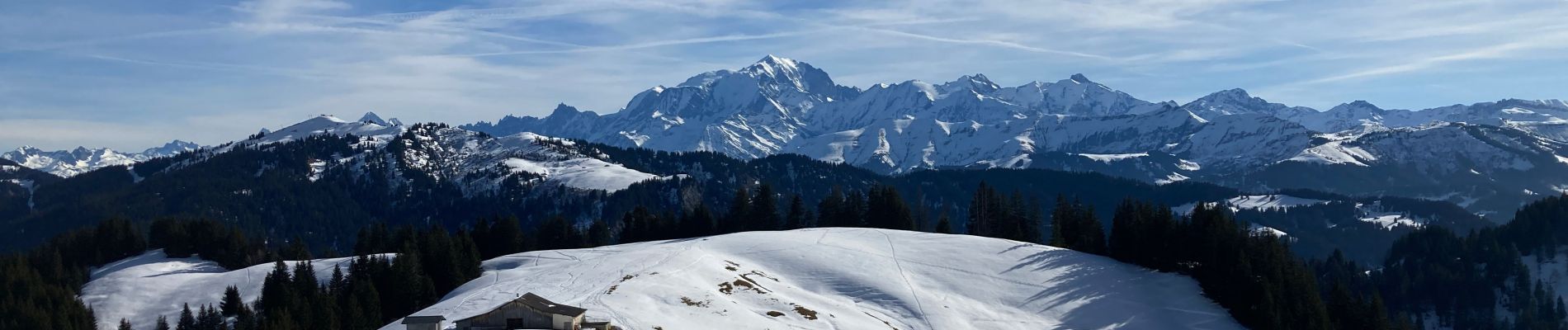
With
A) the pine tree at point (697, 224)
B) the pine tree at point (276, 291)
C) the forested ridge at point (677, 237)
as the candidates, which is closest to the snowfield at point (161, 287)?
the forested ridge at point (677, 237)

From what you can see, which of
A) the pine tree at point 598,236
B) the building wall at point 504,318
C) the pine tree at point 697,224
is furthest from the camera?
the pine tree at point 598,236

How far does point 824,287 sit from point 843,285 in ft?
5.54

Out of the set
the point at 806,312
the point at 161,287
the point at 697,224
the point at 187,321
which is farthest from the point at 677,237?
the point at 806,312

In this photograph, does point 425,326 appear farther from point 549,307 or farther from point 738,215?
point 738,215

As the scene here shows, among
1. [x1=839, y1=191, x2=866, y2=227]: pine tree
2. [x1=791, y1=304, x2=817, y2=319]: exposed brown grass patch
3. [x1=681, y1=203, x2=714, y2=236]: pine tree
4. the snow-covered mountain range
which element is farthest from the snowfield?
[x1=839, y1=191, x2=866, y2=227]: pine tree

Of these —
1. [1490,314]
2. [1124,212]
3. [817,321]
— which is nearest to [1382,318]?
[1124,212]

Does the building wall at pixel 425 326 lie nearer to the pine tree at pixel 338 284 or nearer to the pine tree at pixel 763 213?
the pine tree at pixel 338 284

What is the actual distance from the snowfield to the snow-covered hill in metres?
31.5

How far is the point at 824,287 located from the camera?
96.3 m

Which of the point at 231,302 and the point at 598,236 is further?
the point at 598,236

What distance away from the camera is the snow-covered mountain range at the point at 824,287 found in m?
81.7

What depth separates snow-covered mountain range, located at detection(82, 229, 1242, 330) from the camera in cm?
8169

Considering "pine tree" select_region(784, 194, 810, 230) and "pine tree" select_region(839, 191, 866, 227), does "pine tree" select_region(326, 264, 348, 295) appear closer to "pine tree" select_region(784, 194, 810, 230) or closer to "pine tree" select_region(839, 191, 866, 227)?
"pine tree" select_region(784, 194, 810, 230)

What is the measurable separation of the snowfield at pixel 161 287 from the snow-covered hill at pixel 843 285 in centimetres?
3146
